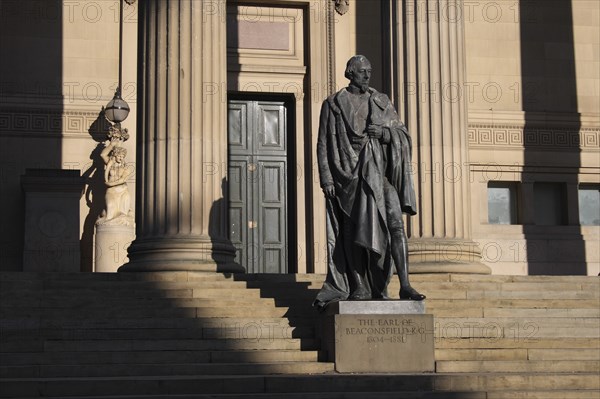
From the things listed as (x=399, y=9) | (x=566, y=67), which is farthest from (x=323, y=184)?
(x=566, y=67)

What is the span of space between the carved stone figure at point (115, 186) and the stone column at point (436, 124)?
596 centimetres

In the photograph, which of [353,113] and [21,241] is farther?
[21,241]

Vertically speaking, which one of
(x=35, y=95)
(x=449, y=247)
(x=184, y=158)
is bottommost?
(x=449, y=247)

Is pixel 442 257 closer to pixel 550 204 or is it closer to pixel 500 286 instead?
pixel 500 286

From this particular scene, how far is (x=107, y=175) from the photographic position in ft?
67.7

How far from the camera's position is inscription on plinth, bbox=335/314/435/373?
12086 mm

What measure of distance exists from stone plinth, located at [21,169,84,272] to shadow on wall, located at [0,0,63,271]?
0.38 metres

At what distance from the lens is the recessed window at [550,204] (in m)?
23.8

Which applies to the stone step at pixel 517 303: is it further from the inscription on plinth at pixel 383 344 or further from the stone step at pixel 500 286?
the inscription on plinth at pixel 383 344

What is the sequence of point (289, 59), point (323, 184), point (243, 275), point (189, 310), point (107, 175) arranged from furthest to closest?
point (289, 59), point (107, 175), point (243, 275), point (189, 310), point (323, 184)

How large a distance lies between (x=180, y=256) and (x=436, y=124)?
486 centimetres

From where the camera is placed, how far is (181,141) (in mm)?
16031

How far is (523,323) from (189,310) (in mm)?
4340

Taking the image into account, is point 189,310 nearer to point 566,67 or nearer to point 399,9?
point 399,9
